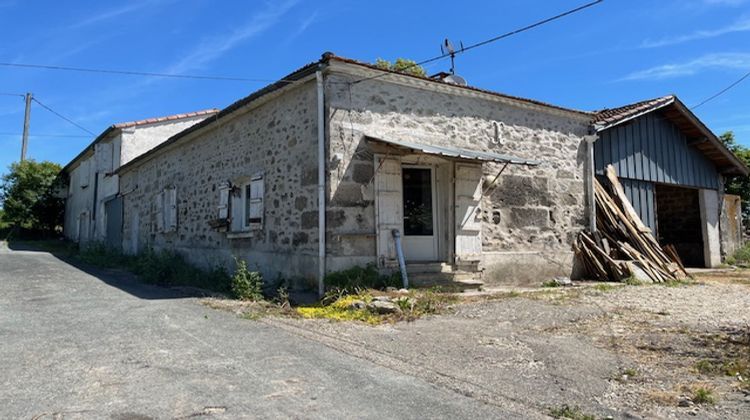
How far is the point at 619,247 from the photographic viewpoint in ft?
35.9

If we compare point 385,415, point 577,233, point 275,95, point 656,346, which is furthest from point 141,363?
point 577,233

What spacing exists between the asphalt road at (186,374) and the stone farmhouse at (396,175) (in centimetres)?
260

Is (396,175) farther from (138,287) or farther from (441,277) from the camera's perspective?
(138,287)

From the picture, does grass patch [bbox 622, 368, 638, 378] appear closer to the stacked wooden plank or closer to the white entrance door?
the white entrance door

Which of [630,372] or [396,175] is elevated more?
[396,175]

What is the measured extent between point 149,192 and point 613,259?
12.3 meters

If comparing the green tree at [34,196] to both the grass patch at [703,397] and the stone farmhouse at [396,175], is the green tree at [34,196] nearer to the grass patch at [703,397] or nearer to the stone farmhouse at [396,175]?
the stone farmhouse at [396,175]

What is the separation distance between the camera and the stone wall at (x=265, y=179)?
27.4 ft

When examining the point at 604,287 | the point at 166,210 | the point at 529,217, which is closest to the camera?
the point at 604,287

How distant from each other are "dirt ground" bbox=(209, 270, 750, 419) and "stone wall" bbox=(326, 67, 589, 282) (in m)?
2.06

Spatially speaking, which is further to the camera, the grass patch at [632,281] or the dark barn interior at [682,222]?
the dark barn interior at [682,222]

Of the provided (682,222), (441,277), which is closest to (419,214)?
(441,277)

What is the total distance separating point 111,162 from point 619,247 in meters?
17.3

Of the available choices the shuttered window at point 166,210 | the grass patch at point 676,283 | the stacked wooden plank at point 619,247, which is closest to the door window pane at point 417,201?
the stacked wooden plank at point 619,247
